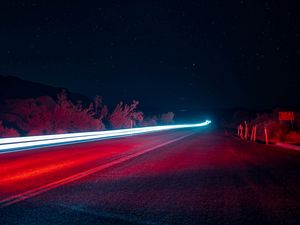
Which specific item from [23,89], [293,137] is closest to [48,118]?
[293,137]

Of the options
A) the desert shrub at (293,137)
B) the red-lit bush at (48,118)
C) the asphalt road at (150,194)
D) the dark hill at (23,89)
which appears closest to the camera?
the asphalt road at (150,194)

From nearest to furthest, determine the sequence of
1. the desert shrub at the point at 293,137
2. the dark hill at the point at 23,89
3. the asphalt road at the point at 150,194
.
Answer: the asphalt road at the point at 150,194, the desert shrub at the point at 293,137, the dark hill at the point at 23,89

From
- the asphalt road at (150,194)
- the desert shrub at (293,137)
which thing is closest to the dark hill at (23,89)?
the desert shrub at (293,137)

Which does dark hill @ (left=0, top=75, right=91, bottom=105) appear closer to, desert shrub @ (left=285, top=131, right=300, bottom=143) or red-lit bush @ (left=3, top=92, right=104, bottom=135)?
red-lit bush @ (left=3, top=92, right=104, bottom=135)

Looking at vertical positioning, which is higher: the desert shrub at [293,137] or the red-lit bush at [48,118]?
the red-lit bush at [48,118]

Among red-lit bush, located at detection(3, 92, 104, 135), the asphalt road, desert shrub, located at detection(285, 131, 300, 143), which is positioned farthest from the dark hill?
the asphalt road

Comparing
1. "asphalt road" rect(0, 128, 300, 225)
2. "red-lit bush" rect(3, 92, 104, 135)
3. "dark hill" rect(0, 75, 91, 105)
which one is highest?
"dark hill" rect(0, 75, 91, 105)

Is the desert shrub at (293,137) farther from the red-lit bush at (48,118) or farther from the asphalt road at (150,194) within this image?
the red-lit bush at (48,118)

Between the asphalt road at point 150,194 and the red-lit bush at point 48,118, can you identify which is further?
the red-lit bush at point 48,118

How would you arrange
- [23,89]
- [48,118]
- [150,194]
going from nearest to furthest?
[150,194], [48,118], [23,89]

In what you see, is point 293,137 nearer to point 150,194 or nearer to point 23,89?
point 150,194

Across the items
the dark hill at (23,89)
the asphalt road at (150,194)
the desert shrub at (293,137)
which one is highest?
the dark hill at (23,89)

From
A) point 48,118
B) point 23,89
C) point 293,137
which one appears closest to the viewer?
point 293,137

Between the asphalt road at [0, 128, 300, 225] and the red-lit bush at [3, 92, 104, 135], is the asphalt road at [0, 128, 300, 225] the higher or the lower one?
the lower one
